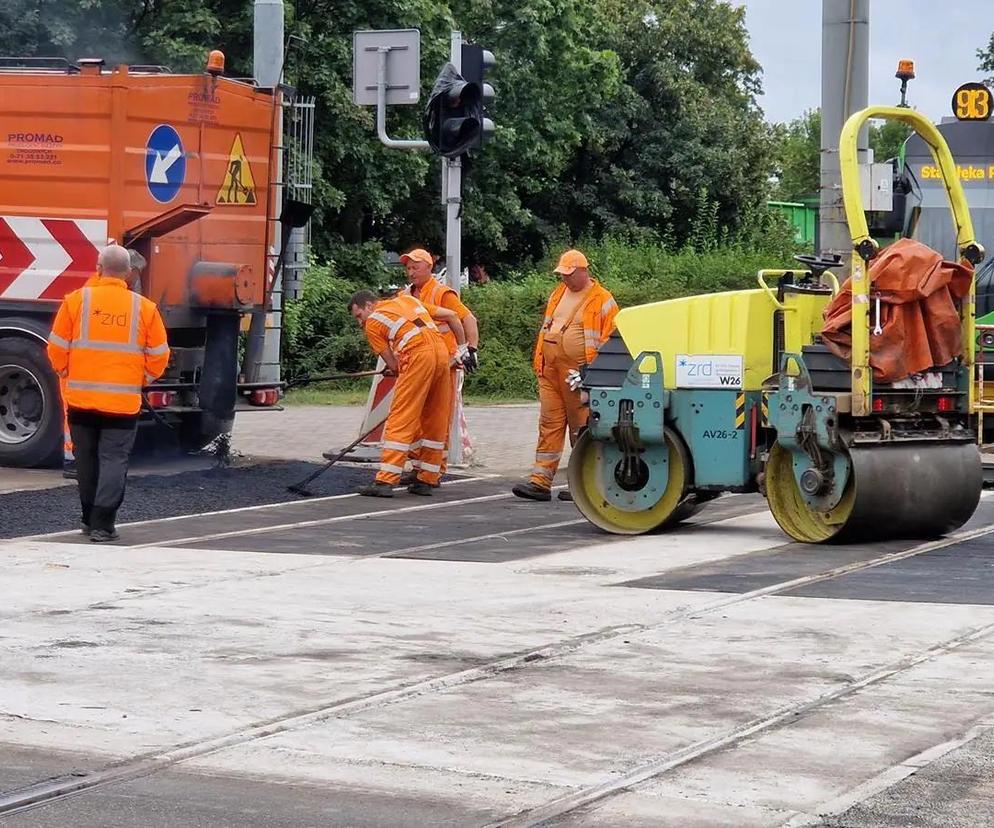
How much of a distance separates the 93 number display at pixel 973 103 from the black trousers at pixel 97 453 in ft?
31.8

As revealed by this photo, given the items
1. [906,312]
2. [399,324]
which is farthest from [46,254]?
[906,312]

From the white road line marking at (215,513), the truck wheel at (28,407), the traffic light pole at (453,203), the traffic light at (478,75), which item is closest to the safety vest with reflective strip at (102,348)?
the white road line marking at (215,513)

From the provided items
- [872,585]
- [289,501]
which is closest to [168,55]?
[289,501]

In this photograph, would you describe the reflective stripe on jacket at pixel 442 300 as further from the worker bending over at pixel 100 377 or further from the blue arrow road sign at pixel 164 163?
the worker bending over at pixel 100 377

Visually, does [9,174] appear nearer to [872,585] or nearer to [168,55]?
[872,585]

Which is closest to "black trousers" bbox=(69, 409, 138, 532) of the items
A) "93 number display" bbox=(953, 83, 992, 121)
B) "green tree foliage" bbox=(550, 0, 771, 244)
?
"93 number display" bbox=(953, 83, 992, 121)

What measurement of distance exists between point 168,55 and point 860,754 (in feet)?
89.0

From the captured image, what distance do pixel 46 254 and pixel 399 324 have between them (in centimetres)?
296

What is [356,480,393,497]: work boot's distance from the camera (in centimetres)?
1430

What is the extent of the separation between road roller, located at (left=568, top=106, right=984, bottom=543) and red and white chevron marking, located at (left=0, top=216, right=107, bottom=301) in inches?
183

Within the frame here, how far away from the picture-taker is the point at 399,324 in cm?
1449

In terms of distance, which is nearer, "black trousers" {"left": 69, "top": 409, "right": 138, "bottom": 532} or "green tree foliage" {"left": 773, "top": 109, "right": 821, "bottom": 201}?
"black trousers" {"left": 69, "top": 409, "right": 138, "bottom": 532}

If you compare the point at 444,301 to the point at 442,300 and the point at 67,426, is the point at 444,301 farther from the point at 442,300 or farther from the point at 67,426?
the point at 67,426

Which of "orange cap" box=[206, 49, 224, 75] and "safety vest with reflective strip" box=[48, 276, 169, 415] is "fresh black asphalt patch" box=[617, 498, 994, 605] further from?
"orange cap" box=[206, 49, 224, 75]
